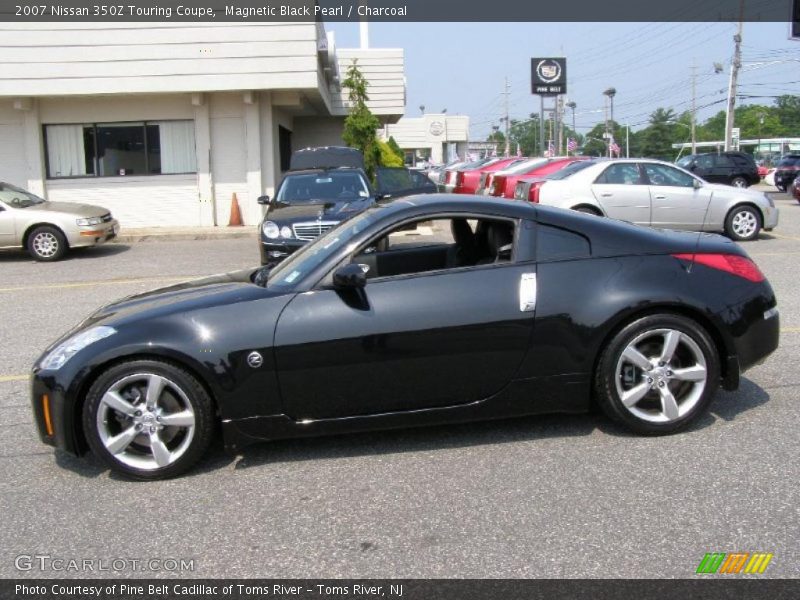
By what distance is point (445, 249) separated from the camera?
5.28 m

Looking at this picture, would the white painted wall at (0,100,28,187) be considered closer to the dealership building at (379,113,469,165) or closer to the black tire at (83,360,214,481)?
the black tire at (83,360,214,481)

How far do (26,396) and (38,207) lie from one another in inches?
387

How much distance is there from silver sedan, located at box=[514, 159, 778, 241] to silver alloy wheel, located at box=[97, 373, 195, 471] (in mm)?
9985

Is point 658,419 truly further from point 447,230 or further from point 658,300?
point 447,230

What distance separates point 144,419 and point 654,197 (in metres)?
Result: 11.2

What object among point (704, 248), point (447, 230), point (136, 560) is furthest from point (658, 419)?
point (136, 560)

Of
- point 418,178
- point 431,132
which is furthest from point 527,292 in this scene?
point 431,132

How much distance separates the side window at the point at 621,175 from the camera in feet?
45.0

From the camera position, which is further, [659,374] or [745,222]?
[745,222]

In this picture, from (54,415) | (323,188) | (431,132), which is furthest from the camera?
(431,132)

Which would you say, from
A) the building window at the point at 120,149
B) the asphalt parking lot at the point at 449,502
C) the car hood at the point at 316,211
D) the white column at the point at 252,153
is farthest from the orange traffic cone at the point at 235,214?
the asphalt parking lot at the point at 449,502

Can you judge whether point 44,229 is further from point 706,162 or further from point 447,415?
point 706,162

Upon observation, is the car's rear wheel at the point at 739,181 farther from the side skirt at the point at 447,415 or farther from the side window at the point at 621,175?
the side skirt at the point at 447,415

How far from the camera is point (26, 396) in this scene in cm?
586
